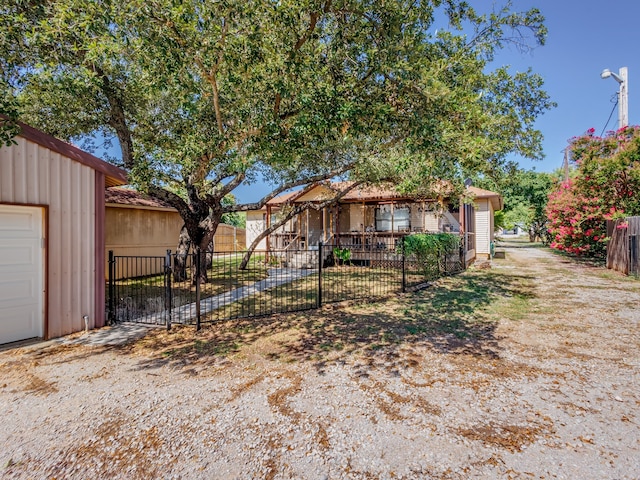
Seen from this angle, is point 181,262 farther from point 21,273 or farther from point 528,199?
point 528,199

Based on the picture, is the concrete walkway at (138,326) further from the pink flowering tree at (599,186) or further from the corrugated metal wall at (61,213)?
the pink flowering tree at (599,186)

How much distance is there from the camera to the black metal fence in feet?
22.3

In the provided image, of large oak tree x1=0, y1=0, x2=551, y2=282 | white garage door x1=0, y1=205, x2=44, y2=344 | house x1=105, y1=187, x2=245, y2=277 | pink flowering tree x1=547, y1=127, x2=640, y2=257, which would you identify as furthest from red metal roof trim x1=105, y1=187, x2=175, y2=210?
pink flowering tree x1=547, y1=127, x2=640, y2=257

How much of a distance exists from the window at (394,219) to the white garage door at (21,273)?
1443cm

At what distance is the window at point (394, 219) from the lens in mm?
17219

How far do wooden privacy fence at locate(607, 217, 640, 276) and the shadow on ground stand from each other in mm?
6439

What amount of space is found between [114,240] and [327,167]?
8191 mm

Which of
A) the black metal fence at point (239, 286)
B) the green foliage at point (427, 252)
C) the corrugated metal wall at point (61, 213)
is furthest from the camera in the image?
the green foliage at point (427, 252)

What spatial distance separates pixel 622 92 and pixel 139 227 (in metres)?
19.2

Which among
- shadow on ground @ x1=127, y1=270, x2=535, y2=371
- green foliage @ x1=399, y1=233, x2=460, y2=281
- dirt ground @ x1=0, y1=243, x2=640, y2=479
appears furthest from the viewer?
green foliage @ x1=399, y1=233, x2=460, y2=281

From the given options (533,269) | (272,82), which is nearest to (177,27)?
(272,82)

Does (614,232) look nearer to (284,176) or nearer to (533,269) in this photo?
(533,269)

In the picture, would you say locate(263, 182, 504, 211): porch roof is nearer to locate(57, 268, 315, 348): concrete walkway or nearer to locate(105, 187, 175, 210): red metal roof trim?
locate(105, 187, 175, 210): red metal roof trim

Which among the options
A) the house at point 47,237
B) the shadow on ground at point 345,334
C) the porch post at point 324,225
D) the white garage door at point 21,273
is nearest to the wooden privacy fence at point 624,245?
the shadow on ground at point 345,334
